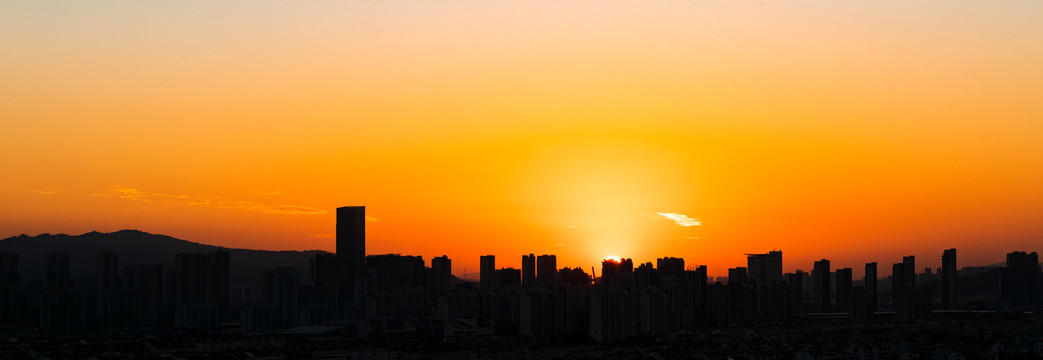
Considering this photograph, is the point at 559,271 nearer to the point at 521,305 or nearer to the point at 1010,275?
the point at 521,305

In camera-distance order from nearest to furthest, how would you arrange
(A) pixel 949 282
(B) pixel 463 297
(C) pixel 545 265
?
(B) pixel 463 297 → (C) pixel 545 265 → (A) pixel 949 282

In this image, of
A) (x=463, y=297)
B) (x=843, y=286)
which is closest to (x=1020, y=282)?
(x=843, y=286)

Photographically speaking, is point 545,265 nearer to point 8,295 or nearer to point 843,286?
point 843,286

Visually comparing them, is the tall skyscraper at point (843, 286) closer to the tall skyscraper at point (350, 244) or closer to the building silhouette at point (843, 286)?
the building silhouette at point (843, 286)

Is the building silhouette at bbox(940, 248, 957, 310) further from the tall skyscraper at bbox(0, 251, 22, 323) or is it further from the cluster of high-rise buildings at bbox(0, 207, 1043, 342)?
the tall skyscraper at bbox(0, 251, 22, 323)

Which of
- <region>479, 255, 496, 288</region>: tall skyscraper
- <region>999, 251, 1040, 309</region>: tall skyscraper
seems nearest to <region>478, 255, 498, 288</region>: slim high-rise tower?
<region>479, 255, 496, 288</region>: tall skyscraper

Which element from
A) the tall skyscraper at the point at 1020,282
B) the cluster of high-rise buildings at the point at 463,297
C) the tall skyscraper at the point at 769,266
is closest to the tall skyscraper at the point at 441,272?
the cluster of high-rise buildings at the point at 463,297
